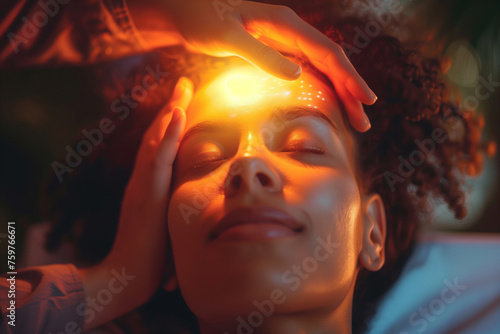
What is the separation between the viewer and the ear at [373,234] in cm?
108

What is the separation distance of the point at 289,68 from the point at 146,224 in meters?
0.49

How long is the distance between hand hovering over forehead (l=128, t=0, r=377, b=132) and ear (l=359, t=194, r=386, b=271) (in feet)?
0.64

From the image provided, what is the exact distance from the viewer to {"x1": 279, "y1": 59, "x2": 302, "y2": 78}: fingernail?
36.6 inches

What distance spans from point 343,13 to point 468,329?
90cm

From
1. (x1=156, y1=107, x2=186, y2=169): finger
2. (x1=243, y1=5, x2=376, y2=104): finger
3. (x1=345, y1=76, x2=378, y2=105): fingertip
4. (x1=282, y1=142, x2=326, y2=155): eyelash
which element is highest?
(x1=243, y1=5, x2=376, y2=104): finger

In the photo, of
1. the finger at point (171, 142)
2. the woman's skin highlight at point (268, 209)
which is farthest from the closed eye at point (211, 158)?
the finger at point (171, 142)

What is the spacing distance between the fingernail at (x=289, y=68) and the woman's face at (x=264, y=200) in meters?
0.08

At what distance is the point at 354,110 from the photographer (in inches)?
41.8

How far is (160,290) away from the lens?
4.24ft

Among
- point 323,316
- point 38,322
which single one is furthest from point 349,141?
point 38,322

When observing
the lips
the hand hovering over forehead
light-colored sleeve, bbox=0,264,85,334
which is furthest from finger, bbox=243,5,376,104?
light-colored sleeve, bbox=0,264,85,334

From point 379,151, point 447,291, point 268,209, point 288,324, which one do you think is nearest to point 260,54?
point 268,209

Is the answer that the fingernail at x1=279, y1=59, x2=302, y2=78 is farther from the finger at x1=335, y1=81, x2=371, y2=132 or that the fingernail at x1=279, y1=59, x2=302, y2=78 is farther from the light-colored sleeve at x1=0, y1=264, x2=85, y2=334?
the light-colored sleeve at x1=0, y1=264, x2=85, y2=334

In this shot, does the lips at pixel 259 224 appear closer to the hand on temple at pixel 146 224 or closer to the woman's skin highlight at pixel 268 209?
the woman's skin highlight at pixel 268 209
